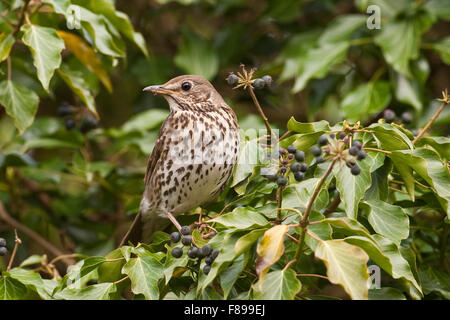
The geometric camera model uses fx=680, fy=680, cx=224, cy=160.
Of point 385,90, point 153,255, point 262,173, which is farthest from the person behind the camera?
point 385,90

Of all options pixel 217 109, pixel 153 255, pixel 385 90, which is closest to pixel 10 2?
pixel 217 109

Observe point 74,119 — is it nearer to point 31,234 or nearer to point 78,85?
point 31,234

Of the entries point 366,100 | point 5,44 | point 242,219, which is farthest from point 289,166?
point 366,100

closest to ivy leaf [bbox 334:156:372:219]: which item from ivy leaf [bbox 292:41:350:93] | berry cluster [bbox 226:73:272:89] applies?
berry cluster [bbox 226:73:272:89]

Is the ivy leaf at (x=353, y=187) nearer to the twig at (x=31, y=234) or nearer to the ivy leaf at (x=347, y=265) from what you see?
the ivy leaf at (x=347, y=265)

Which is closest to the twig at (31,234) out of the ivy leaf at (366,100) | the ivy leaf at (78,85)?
the ivy leaf at (78,85)

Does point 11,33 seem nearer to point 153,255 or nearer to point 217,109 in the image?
point 217,109

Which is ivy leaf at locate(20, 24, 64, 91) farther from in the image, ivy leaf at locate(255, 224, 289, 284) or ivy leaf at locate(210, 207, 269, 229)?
ivy leaf at locate(255, 224, 289, 284)
